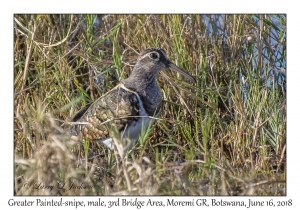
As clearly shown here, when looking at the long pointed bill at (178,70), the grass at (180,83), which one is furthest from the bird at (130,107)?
the grass at (180,83)

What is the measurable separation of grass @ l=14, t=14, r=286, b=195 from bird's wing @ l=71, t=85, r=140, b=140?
0.16m

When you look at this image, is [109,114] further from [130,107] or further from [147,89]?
[147,89]

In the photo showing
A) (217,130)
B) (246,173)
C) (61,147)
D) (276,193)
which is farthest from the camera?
(217,130)

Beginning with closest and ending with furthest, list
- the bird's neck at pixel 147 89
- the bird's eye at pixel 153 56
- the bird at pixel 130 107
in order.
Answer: the bird at pixel 130 107 → the bird's neck at pixel 147 89 → the bird's eye at pixel 153 56

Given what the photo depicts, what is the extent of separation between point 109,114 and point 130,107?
171 millimetres

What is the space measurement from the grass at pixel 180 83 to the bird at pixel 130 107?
148 millimetres

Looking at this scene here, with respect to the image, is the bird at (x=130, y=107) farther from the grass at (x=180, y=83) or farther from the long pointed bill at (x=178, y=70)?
the grass at (x=180, y=83)

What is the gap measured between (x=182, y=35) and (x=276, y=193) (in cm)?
197

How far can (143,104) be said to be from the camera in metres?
4.79

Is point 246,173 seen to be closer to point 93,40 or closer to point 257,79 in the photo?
point 257,79

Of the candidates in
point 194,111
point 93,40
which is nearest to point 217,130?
point 194,111

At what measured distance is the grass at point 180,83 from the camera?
15.3ft

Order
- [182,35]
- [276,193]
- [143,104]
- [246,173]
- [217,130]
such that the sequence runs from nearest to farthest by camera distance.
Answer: [276,193] < [246,173] < [143,104] < [217,130] < [182,35]

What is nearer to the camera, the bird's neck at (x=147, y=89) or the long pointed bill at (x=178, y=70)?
the bird's neck at (x=147, y=89)
